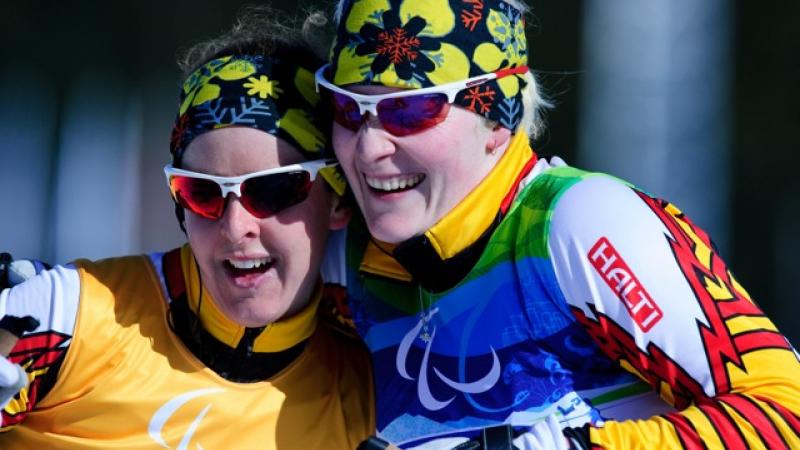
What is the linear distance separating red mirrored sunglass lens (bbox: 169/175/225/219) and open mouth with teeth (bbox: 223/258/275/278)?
138 mm

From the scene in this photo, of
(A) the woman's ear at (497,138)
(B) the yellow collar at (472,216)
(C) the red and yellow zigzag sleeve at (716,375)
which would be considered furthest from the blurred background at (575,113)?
(C) the red and yellow zigzag sleeve at (716,375)

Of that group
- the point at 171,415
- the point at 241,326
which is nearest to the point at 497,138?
the point at 241,326

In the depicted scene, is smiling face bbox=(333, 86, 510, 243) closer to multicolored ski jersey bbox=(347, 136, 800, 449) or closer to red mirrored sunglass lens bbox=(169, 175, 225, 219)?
multicolored ski jersey bbox=(347, 136, 800, 449)

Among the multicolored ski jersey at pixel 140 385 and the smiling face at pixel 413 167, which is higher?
the smiling face at pixel 413 167

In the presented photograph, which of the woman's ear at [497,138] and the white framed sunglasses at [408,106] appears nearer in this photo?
the white framed sunglasses at [408,106]

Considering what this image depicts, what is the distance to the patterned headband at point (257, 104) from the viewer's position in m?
3.05

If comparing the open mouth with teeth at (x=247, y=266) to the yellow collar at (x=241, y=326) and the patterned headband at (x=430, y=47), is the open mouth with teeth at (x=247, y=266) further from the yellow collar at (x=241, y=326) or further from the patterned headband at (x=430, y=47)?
the patterned headband at (x=430, y=47)

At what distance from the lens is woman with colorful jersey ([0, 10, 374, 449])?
3.04 m

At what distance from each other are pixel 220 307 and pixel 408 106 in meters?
0.81

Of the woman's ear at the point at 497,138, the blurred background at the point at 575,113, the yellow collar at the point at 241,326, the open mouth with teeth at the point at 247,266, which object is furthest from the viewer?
the blurred background at the point at 575,113

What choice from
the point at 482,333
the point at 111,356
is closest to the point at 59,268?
the point at 111,356

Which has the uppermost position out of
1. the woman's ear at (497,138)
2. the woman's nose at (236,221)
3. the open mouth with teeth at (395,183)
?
the woman's ear at (497,138)

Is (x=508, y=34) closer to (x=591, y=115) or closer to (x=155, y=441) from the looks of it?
(x=155, y=441)

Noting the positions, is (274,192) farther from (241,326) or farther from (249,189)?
(241,326)
